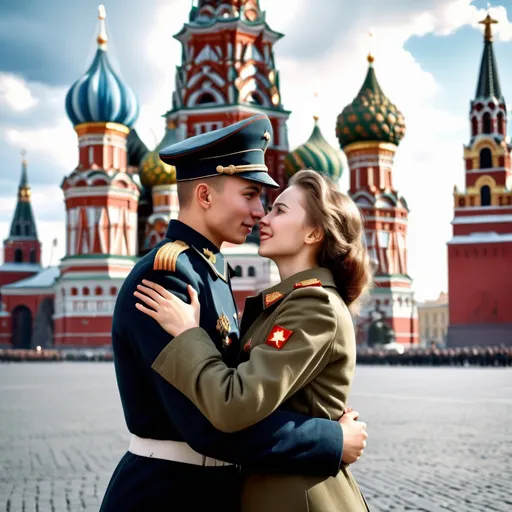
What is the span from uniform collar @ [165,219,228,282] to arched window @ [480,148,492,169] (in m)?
45.9

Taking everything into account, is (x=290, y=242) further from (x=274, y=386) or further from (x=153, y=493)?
(x=153, y=493)

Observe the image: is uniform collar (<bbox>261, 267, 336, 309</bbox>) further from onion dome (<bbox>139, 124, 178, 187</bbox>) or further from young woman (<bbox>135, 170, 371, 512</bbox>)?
onion dome (<bbox>139, 124, 178, 187</bbox>)

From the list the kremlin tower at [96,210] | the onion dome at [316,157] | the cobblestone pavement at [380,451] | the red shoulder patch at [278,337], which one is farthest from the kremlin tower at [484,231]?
the red shoulder patch at [278,337]

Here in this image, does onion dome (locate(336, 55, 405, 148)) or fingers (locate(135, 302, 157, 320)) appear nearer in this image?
fingers (locate(135, 302, 157, 320))

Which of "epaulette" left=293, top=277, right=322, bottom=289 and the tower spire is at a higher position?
the tower spire

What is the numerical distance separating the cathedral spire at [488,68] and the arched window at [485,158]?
296cm

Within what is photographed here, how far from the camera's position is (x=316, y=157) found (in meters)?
46.9

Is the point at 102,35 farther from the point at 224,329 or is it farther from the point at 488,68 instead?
the point at 224,329

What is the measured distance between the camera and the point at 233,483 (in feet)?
8.64

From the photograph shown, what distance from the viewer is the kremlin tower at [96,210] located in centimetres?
4525

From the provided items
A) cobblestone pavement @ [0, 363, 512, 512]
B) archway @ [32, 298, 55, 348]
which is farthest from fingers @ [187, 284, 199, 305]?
archway @ [32, 298, 55, 348]

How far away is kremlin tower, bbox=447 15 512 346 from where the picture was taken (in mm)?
45062

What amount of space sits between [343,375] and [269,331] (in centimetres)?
23

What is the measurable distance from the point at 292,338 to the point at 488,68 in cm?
4864
